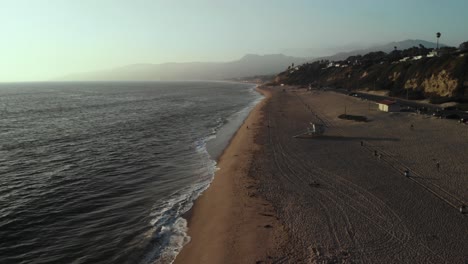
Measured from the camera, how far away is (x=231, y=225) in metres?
17.4

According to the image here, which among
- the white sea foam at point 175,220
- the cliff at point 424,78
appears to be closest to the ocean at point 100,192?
the white sea foam at point 175,220

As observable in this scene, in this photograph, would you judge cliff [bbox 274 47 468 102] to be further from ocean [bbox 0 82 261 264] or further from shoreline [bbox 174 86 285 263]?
shoreline [bbox 174 86 285 263]

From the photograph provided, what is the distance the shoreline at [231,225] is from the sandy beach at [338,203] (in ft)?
0.16

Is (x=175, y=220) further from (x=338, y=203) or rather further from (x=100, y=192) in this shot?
(x=338, y=203)

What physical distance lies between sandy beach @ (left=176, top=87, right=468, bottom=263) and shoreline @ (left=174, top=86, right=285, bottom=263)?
50 mm

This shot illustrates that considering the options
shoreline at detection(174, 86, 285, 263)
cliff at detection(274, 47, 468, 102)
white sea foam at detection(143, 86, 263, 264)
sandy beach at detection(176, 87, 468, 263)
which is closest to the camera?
sandy beach at detection(176, 87, 468, 263)

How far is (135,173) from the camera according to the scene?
26.5 meters

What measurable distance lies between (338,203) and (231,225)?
229 inches

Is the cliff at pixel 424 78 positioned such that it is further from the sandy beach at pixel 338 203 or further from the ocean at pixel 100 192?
the ocean at pixel 100 192

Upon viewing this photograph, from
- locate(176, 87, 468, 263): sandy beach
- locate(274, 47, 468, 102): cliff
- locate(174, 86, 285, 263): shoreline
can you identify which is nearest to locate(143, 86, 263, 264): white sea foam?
locate(174, 86, 285, 263): shoreline

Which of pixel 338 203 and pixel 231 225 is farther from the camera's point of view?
pixel 338 203

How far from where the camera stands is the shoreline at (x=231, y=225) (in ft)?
48.2

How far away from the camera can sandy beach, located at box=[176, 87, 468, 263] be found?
14.3 m

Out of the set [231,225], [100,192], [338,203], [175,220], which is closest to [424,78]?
[338,203]
